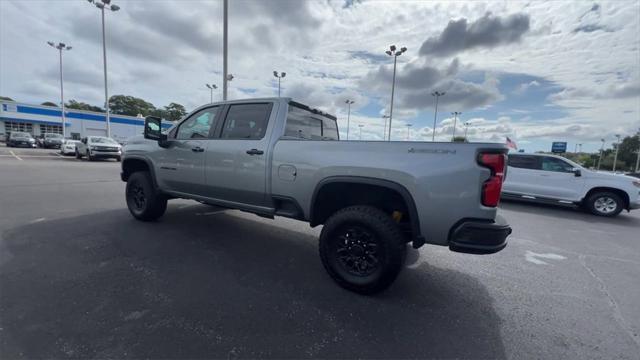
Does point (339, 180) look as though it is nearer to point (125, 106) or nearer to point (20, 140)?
point (20, 140)

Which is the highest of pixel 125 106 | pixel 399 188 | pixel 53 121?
pixel 125 106

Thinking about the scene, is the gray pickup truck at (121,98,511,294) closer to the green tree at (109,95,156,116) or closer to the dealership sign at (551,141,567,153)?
the dealership sign at (551,141,567,153)

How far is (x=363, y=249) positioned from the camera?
2.95m

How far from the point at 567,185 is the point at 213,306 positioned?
9.80 m

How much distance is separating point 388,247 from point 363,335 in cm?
79

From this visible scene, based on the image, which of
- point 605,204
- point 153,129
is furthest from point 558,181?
point 153,129

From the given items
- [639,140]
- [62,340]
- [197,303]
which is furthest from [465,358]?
[639,140]

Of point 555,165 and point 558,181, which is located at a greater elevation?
point 555,165

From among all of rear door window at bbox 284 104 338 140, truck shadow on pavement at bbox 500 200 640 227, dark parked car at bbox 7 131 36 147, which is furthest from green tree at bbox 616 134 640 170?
dark parked car at bbox 7 131 36 147

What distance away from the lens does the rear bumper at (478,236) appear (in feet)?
7.98

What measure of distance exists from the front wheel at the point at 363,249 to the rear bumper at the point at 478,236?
50 centimetres

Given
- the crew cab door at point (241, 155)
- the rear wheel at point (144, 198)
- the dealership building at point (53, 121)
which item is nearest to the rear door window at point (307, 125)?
the crew cab door at point (241, 155)

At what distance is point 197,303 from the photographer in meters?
2.61

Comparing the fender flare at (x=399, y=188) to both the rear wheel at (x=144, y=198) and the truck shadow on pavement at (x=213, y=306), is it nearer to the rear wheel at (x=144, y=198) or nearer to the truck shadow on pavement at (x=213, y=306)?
the truck shadow on pavement at (x=213, y=306)
